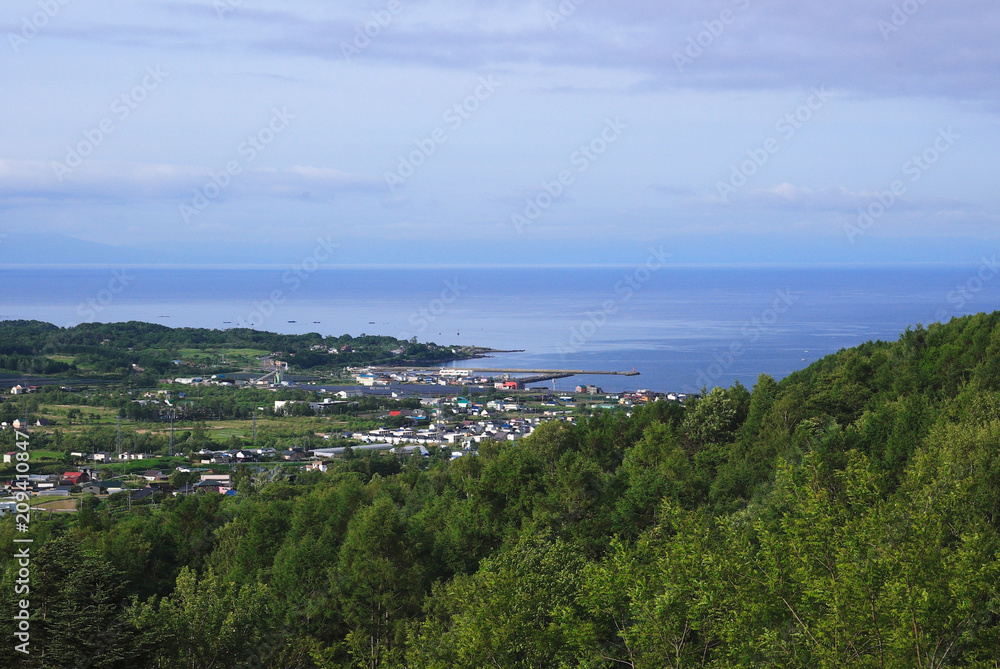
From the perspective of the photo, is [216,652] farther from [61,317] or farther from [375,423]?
[61,317]

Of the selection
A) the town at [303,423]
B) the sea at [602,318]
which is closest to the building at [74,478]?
the town at [303,423]

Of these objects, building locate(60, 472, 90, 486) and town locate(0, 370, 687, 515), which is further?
town locate(0, 370, 687, 515)

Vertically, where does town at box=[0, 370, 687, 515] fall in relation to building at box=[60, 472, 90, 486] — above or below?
above

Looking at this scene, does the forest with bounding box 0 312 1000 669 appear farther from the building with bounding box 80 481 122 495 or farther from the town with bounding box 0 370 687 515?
the town with bounding box 0 370 687 515

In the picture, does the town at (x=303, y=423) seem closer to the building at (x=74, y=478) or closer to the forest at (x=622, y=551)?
the building at (x=74, y=478)

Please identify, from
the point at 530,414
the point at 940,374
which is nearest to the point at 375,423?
the point at 530,414

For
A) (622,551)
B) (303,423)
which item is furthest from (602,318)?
(622,551)

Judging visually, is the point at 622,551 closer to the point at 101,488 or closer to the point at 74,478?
the point at 101,488

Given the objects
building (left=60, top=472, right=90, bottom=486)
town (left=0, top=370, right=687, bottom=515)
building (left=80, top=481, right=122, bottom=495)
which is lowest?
building (left=80, top=481, right=122, bottom=495)

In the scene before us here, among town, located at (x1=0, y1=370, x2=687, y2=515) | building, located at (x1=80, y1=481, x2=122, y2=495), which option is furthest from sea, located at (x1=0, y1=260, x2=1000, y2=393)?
building, located at (x1=80, y1=481, x2=122, y2=495)
